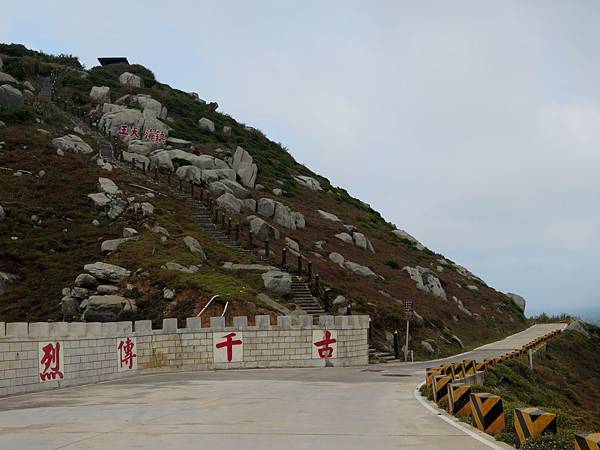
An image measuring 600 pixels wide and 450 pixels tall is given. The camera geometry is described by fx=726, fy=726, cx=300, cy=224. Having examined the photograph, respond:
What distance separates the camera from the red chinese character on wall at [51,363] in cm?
2158

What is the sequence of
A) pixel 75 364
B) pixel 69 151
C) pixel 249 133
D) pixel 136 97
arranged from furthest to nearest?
pixel 249 133 → pixel 136 97 → pixel 69 151 → pixel 75 364

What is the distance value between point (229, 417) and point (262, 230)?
117 feet

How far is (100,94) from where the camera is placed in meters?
80.8

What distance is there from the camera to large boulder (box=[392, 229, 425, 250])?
7594 centimetres

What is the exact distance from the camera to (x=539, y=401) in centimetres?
2758

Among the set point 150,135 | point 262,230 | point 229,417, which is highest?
point 150,135

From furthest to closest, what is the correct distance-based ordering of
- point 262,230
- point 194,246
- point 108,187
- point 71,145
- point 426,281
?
1. point 426,281
2. point 71,145
3. point 108,187
4. point 262,230
5. point 194,246

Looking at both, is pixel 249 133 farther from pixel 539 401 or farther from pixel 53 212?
pixel 539 401

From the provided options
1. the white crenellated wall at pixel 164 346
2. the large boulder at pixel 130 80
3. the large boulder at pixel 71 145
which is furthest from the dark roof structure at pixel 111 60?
the white crenellated wall at pixel 164 346

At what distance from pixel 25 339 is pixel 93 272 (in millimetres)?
15335

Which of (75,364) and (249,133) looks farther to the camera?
(249,133)

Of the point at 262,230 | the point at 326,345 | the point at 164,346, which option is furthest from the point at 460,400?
the point at 262,230

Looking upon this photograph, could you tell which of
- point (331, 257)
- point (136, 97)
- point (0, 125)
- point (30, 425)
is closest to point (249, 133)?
point (136, 97)

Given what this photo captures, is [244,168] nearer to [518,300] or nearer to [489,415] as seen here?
[518,300]
